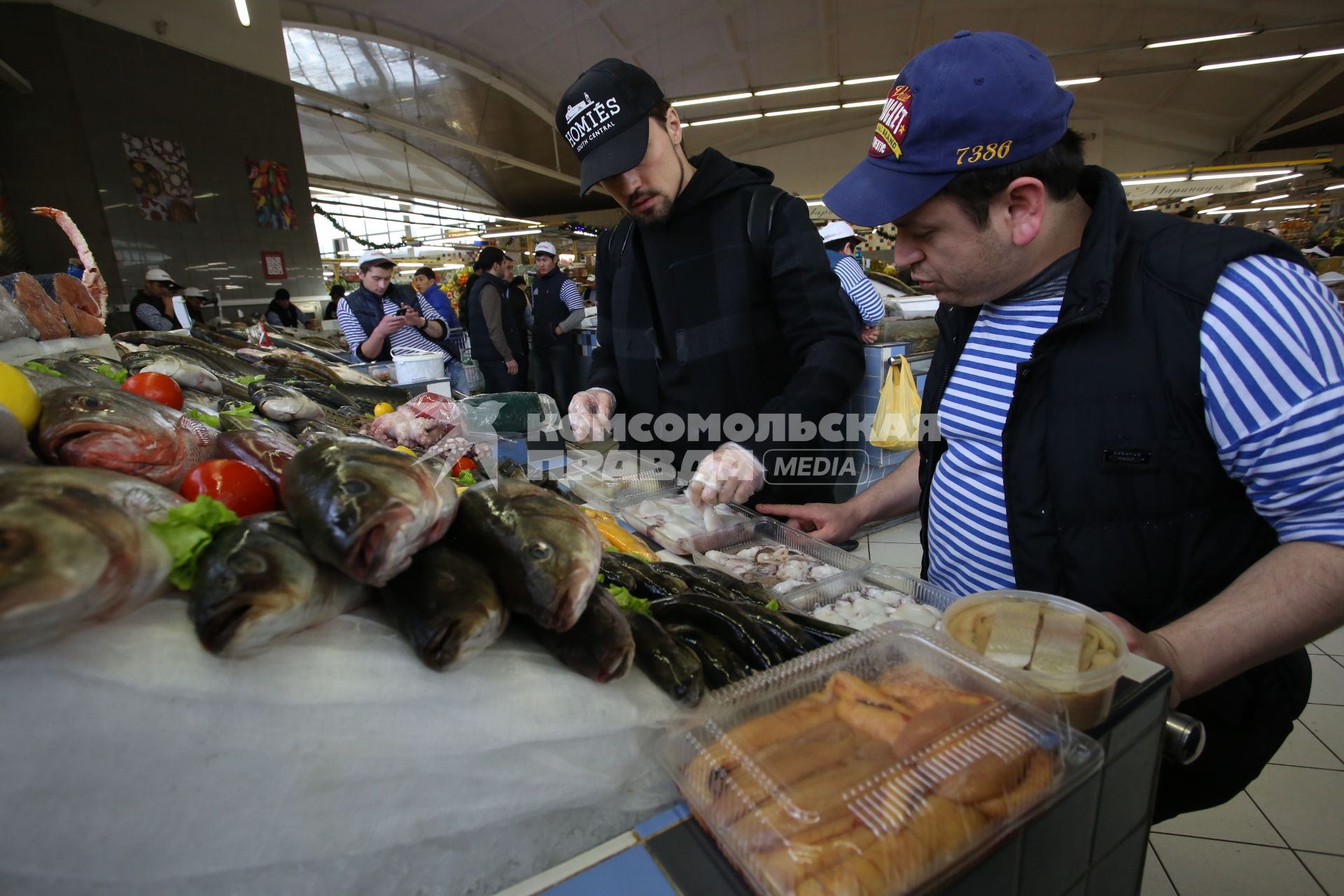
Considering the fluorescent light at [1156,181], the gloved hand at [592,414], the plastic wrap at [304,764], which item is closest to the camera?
the plastic wrap at [304,764]

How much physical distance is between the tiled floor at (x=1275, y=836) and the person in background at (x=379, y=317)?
4.53 m

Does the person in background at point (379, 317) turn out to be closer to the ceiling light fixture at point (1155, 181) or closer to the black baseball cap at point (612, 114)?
the black baseball cap at point (612, 114)

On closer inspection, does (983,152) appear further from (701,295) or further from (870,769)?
(701,295)

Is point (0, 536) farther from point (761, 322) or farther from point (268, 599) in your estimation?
point (761, 322)

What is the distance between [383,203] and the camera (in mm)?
24000

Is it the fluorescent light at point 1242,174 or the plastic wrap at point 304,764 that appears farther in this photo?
the fluorescent light at point 1242,174

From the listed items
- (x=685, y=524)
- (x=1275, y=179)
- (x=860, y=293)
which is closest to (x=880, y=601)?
(x=685, y=524)

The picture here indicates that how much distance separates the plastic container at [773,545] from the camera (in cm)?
164

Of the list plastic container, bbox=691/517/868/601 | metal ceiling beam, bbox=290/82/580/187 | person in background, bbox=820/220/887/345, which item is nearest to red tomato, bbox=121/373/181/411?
plastic container, bbox=691/517/868/601

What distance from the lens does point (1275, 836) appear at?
82.6 inches

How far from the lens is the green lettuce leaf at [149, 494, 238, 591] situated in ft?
2.04

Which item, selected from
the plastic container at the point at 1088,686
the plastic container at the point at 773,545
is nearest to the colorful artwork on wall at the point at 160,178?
the plastic container at the point at 773,545

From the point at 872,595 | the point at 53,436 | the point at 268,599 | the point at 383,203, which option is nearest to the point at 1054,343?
the point at 872,595

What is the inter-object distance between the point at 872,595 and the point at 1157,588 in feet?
1.91
